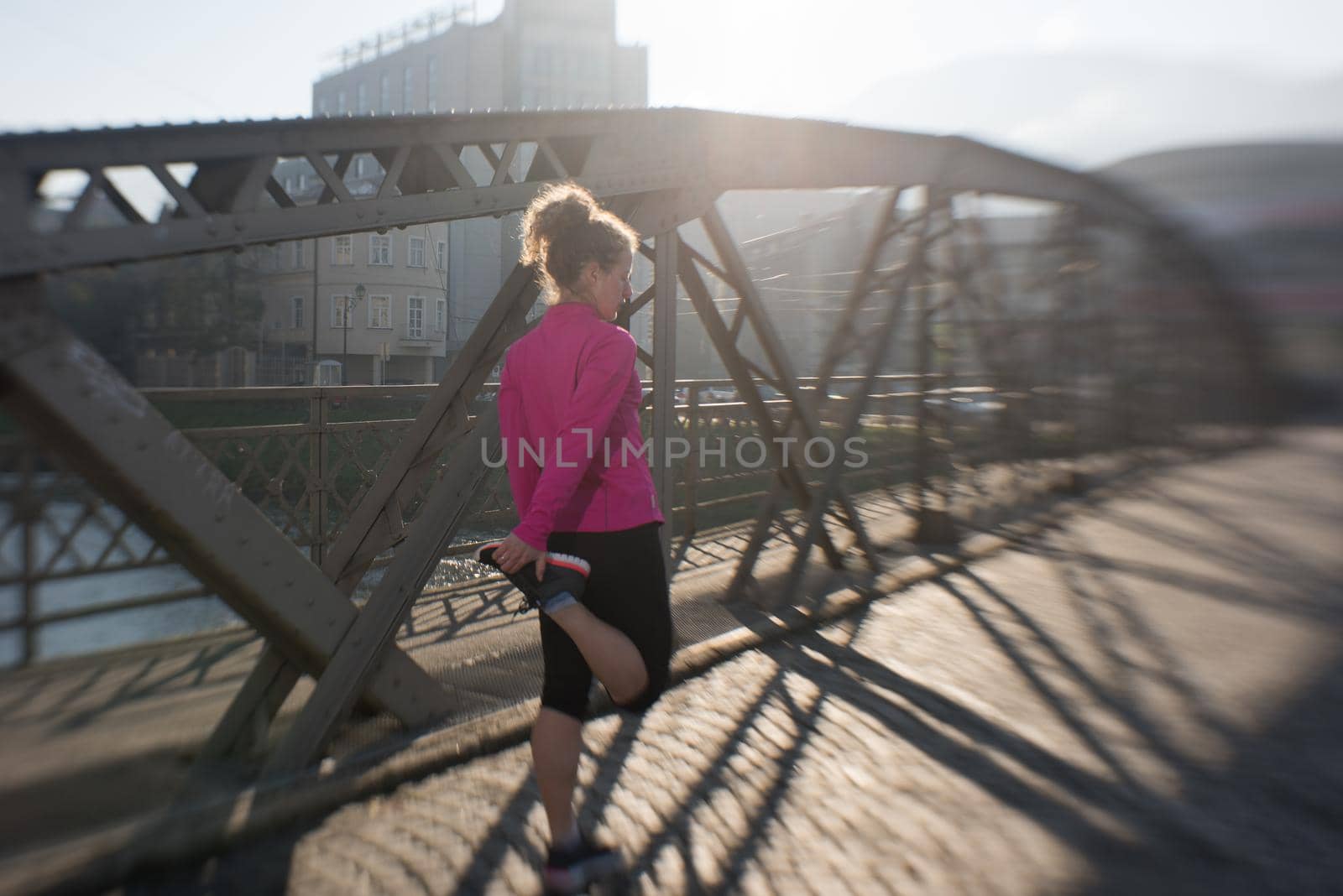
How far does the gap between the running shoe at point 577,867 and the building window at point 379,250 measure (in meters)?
3.90

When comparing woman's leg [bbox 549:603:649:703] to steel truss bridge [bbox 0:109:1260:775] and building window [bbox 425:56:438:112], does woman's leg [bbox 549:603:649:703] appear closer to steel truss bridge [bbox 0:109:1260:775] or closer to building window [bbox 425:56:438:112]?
steel truss bridge [bbox 0:109:1260:775]

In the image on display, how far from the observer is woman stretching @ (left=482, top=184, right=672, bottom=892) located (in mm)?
2562

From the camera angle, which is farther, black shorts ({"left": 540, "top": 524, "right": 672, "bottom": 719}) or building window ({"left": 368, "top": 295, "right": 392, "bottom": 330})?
building window ({"left": 368, "top": 295, "right": 392, "bottom": 330})

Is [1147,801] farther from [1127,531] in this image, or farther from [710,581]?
[1127,531]

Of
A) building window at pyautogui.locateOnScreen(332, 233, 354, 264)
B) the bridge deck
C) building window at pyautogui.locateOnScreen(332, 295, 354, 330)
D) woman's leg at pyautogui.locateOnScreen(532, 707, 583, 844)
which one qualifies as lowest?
the bridge deck

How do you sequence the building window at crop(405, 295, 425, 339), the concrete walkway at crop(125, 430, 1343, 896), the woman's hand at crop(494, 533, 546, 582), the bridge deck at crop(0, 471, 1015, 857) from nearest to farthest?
the woman's hand at crop(494, 533, 546, 582)
the concrete walkway at crop(125, 430, 1343, 896)
the bridge deck at crop(0, 471, 1015, 857)
the building window at crop(405, 295, 425, 339)

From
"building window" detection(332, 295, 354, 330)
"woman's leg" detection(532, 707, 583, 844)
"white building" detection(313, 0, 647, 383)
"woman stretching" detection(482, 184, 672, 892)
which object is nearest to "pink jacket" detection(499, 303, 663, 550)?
"woman stretching" detection(482, 184, 672, 892)

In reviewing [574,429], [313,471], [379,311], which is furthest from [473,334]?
[313,471]

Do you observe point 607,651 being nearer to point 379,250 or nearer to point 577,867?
point 577,867

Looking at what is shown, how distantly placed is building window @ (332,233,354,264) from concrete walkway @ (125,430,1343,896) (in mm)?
3133

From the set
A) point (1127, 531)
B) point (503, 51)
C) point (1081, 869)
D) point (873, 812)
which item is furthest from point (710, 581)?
point (503, 51)

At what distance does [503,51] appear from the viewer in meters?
53.2

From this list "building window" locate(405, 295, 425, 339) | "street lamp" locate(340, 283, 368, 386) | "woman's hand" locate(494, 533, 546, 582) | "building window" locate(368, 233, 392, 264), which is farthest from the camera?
"building window" locate(405, 295, 425, 339)

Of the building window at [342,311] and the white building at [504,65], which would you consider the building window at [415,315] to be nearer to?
the building window at [342,311]
